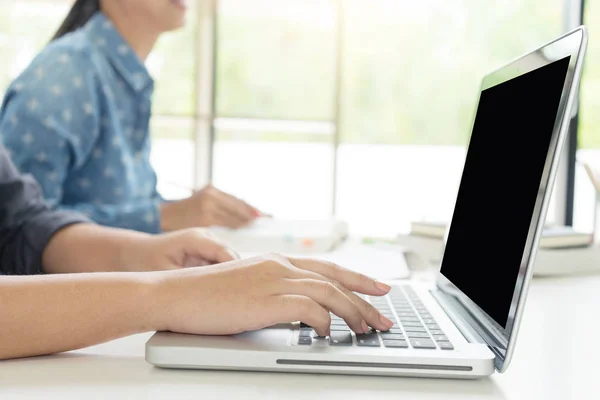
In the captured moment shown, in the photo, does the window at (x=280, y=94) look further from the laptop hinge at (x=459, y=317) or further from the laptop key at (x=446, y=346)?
the laptop key at (x=446, y=346)

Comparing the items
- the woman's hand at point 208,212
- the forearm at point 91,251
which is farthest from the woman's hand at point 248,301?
the woman's hand at point 208,212

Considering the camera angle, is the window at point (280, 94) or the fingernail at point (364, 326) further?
the window at point (280, 94)

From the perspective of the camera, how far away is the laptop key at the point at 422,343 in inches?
20.3

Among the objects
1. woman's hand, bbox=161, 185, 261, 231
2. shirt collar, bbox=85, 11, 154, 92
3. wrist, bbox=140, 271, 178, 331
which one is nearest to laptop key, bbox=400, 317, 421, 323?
wrist, bbox=140, 271, 178, 331

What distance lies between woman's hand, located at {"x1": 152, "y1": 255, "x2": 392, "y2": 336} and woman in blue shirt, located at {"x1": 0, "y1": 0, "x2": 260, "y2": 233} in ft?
2.66

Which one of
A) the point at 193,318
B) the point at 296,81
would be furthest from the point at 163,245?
the point at 296,81

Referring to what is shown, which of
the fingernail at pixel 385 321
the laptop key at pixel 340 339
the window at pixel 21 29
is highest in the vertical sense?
the window at pixel 21 29

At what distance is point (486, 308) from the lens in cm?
55

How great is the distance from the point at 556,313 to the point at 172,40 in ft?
11.5

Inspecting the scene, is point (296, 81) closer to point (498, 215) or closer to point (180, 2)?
point (180, 2)

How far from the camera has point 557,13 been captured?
11.7 ft

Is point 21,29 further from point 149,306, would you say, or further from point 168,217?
point 149,306

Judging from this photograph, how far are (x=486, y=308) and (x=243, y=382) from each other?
0.22 m

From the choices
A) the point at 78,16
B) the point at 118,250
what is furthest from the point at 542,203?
the point at 78,16
